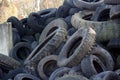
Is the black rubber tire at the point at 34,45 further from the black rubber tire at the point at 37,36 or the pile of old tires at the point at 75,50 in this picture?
the black rubber tire at the point at 37,36

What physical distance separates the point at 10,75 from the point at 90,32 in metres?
1.92

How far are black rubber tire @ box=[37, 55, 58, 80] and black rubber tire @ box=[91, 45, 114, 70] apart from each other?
3.28 feet

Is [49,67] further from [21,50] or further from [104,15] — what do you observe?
[104,15]

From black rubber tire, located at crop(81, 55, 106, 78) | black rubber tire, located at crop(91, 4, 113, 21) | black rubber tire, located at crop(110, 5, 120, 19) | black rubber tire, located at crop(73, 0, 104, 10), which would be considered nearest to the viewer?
black rubber tire, located at crop(81, 55, 106, 78)

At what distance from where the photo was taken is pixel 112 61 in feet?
21.2

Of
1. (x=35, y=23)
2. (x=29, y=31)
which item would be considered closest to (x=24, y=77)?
(x=35, y=23)

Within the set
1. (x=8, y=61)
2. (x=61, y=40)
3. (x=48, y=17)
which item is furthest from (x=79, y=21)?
(x=48, y=17)

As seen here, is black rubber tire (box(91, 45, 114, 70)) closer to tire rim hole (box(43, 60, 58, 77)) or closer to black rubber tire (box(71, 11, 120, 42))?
black rubber tire (box(71, 11, 120, 42))

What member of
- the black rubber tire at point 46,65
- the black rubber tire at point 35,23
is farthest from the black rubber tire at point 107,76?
the black rubber tire at point 35,23

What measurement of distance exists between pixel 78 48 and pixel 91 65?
0.59 m

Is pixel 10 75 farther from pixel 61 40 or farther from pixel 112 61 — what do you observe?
pixel 112 61

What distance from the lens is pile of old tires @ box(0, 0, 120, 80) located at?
6086 mm

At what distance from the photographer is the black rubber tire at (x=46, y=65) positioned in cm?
690

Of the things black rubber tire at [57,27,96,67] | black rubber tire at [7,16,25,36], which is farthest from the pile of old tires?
black rubber tire at [7,16,25,36]
